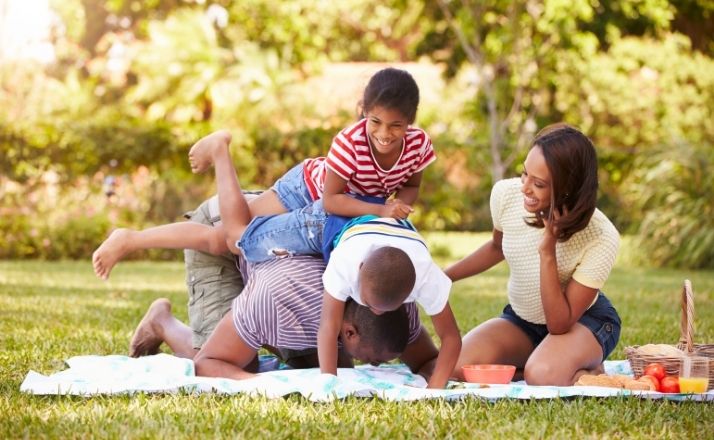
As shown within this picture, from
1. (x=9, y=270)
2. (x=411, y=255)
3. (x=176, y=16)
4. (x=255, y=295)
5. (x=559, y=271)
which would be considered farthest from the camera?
(x=176, y=16)

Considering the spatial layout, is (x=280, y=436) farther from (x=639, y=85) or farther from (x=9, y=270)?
(x=639, y=85)

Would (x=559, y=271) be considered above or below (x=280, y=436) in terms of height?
above

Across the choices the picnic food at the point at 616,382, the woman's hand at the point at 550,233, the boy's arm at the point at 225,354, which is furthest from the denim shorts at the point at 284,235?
the picnic food at the point at 616,382

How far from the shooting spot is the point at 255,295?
4.17 metres

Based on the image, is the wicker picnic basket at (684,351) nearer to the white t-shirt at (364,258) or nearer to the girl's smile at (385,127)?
the white t-shirt at (364,258)

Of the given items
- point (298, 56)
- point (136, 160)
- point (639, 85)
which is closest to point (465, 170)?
point (136, 160)

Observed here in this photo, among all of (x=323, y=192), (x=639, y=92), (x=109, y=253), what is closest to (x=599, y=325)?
(x=323, y=192)

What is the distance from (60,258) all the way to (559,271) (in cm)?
1087

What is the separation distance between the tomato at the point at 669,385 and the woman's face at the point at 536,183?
0.89 metres

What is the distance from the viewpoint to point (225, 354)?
4273 millimetres

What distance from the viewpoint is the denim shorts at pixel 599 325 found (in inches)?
177

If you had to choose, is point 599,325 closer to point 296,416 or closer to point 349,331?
point 349,331

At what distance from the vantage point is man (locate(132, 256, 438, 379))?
3.96 meters

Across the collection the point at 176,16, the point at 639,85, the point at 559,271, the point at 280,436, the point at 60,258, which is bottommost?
the point at 60,258
